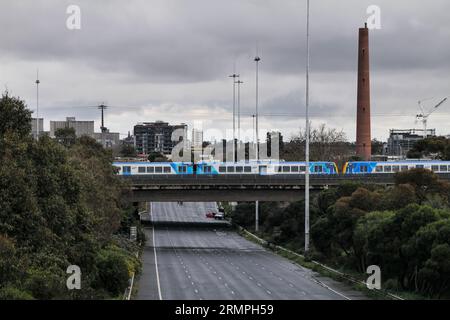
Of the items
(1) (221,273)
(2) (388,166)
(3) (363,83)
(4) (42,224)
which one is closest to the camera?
(4) (42,224)

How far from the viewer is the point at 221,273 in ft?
200

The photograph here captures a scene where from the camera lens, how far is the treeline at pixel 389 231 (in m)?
45.4

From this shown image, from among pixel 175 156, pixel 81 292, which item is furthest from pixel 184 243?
pixel 175 156

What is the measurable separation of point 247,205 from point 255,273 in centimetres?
5510

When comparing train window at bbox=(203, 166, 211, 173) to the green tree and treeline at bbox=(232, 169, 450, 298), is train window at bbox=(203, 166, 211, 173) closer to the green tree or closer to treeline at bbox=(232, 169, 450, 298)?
treeline at bbox=(232, 169, 450, 298)

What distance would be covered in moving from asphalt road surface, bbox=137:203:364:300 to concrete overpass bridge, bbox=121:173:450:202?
4933 mm

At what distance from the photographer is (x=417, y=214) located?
4875cm

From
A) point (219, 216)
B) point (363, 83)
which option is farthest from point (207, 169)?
point (363, 83)

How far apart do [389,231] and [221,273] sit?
48.6 ft

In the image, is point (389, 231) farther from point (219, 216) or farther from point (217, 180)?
point (219, 216)

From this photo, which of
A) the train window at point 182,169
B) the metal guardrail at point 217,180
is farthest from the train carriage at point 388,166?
the train window at point 182,169

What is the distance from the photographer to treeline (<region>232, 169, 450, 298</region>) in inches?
1789

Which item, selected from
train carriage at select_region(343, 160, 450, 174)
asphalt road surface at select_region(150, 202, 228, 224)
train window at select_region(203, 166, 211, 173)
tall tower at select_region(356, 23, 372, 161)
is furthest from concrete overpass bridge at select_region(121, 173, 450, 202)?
tall tower at select_region(356, 23, 372, 161)

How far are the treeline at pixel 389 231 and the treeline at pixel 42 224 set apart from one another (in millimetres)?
15732
